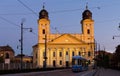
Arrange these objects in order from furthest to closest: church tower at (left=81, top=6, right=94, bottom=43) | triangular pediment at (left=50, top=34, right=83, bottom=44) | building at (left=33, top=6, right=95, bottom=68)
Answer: triangular pediment at (left=50, top=34, right=83, bottom=44), church tower at (left=81, top=6, right=94, bottom=43), building at (left=33, top=6, right=95, bottom=68)

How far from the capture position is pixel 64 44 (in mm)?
163750

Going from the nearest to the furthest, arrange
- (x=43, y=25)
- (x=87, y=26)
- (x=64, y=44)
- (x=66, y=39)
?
(x=43, y=25) → (x=87, y=26) → (x=66, y=39) → (x=64, y=44)

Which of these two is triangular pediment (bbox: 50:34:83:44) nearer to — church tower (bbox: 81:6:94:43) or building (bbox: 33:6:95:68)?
building (bbox: 33:6:95:68)

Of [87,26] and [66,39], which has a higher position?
[87,26]

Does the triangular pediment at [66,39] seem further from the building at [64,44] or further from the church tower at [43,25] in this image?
the church tower at [43,25]

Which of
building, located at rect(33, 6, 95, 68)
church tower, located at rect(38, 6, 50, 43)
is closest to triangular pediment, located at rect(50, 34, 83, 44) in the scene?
building, located at rect(33, 6, 95, 68)

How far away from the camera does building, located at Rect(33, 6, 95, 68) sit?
160 m

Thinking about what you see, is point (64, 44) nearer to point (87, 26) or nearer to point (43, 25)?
point (87, 26)

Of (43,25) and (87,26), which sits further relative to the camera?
(87,26)

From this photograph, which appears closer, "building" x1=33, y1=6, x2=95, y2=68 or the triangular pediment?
"building" x1=33, y1=6, x2=95, y2=68

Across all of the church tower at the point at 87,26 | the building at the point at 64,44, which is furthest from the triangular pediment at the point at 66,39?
the church tower at the point at 87,26

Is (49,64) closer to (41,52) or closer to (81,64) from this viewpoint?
(41,52)

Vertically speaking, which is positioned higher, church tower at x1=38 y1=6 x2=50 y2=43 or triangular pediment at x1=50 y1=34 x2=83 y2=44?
church tower at x1=38 y1=6 x2=50 y2=43

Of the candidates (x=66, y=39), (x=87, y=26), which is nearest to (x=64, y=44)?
(x=66, y=39)
